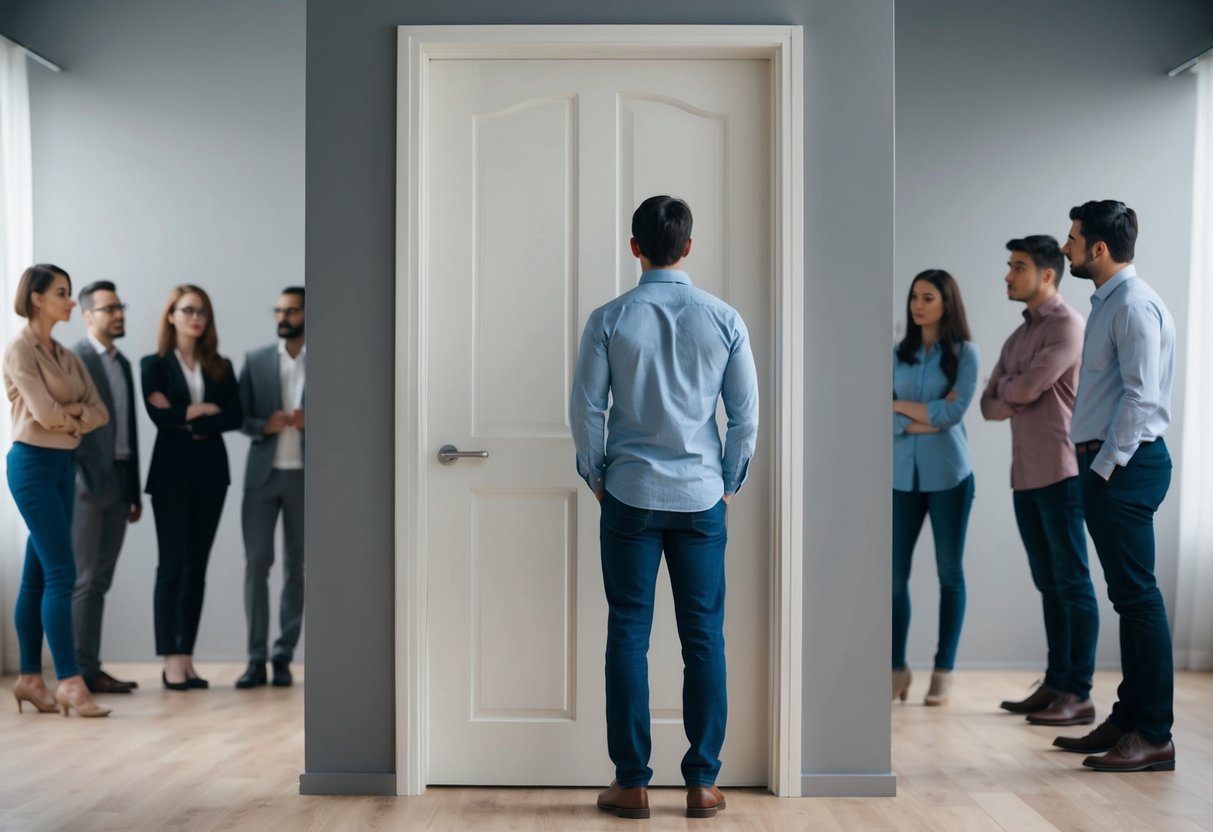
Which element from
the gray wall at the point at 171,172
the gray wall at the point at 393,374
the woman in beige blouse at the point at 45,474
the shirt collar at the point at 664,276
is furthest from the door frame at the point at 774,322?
the gray wall at the point at 171,172

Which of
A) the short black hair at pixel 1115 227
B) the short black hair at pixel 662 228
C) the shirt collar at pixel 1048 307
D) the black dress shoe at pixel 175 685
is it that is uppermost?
the short black hair at pixel 1115 227

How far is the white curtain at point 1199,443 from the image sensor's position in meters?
4.64

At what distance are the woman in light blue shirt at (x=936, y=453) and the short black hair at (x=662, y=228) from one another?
166 cm

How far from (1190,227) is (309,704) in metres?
4.02

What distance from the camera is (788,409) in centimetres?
286

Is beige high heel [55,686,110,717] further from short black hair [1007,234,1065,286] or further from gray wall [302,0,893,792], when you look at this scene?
short black hair [1007,234,1065,286]

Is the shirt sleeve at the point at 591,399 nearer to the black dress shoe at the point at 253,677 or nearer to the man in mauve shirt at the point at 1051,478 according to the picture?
the man in mauve shirt at the point at 1051,478

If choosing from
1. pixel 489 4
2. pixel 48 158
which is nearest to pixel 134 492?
pixel 48 158

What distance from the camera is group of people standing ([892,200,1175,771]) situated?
10.3ft

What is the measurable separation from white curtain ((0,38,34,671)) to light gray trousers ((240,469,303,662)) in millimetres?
1020

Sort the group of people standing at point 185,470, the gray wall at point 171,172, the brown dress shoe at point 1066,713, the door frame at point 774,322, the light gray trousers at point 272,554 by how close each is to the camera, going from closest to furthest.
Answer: the door frame at point 774,322 → the brown dress shoe at point 1066,713 → the group of people standing at point 185,470 → the light gray trousers at point 272,554 → the gray wall at point 171,172

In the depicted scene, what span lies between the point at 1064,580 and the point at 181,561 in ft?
10.8

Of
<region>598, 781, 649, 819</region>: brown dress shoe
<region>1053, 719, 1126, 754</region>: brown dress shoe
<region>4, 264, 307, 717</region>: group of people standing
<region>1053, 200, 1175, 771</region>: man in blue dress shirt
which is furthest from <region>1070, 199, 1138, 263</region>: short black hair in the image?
<region>4, 264, 307, 717</region>: group of people standing

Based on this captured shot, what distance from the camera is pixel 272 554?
4.48 m
